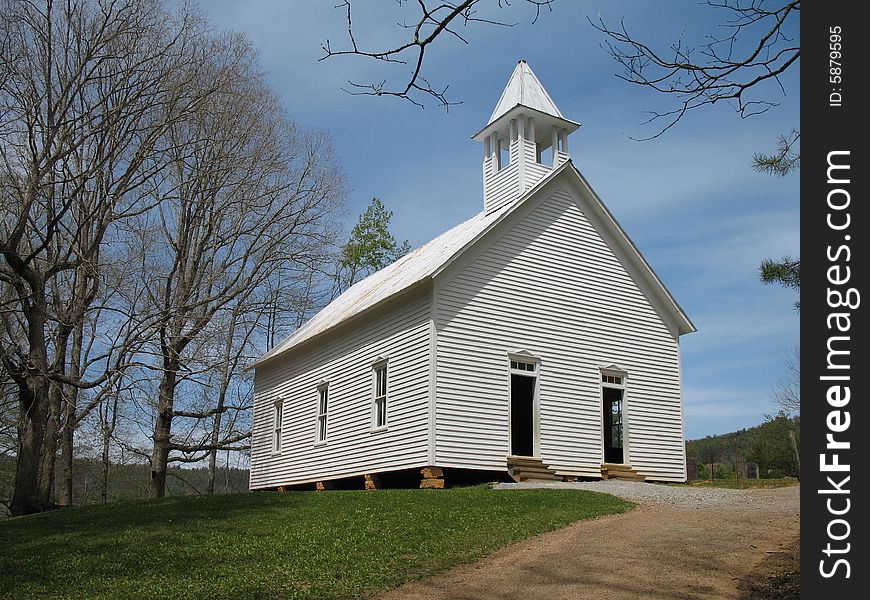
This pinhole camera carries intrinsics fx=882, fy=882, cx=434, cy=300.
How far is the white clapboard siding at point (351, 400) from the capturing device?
19906 millimetres

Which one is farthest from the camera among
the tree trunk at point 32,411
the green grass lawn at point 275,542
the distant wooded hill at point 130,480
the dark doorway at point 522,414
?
the distant wooded hill at point 130,480

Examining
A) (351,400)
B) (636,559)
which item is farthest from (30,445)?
(636,559)

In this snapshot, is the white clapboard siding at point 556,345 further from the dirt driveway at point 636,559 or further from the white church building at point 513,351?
the dirt driveway at point 636,559

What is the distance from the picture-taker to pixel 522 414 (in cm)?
2295

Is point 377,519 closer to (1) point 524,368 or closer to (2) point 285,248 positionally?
(1) point 524,368

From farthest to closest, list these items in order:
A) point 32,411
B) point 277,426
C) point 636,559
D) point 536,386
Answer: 1. point 277,426
2. point 536,386
3. point 32,411
4. point 636,559

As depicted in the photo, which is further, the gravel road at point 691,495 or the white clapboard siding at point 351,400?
the white clapboard siding at point 351,400

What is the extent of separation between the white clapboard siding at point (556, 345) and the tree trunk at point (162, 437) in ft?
49.9

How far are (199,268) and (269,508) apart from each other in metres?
17.2

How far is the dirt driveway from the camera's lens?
9630 mm

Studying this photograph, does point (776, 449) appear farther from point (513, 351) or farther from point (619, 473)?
point (513, 351)

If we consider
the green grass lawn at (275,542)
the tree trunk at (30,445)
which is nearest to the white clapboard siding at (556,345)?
the green grass lawn at (275,542)

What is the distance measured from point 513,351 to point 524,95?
7696 mm

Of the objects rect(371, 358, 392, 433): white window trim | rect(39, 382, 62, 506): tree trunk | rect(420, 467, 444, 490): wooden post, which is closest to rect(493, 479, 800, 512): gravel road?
rect(420, 467, 444, 490): wooden post
